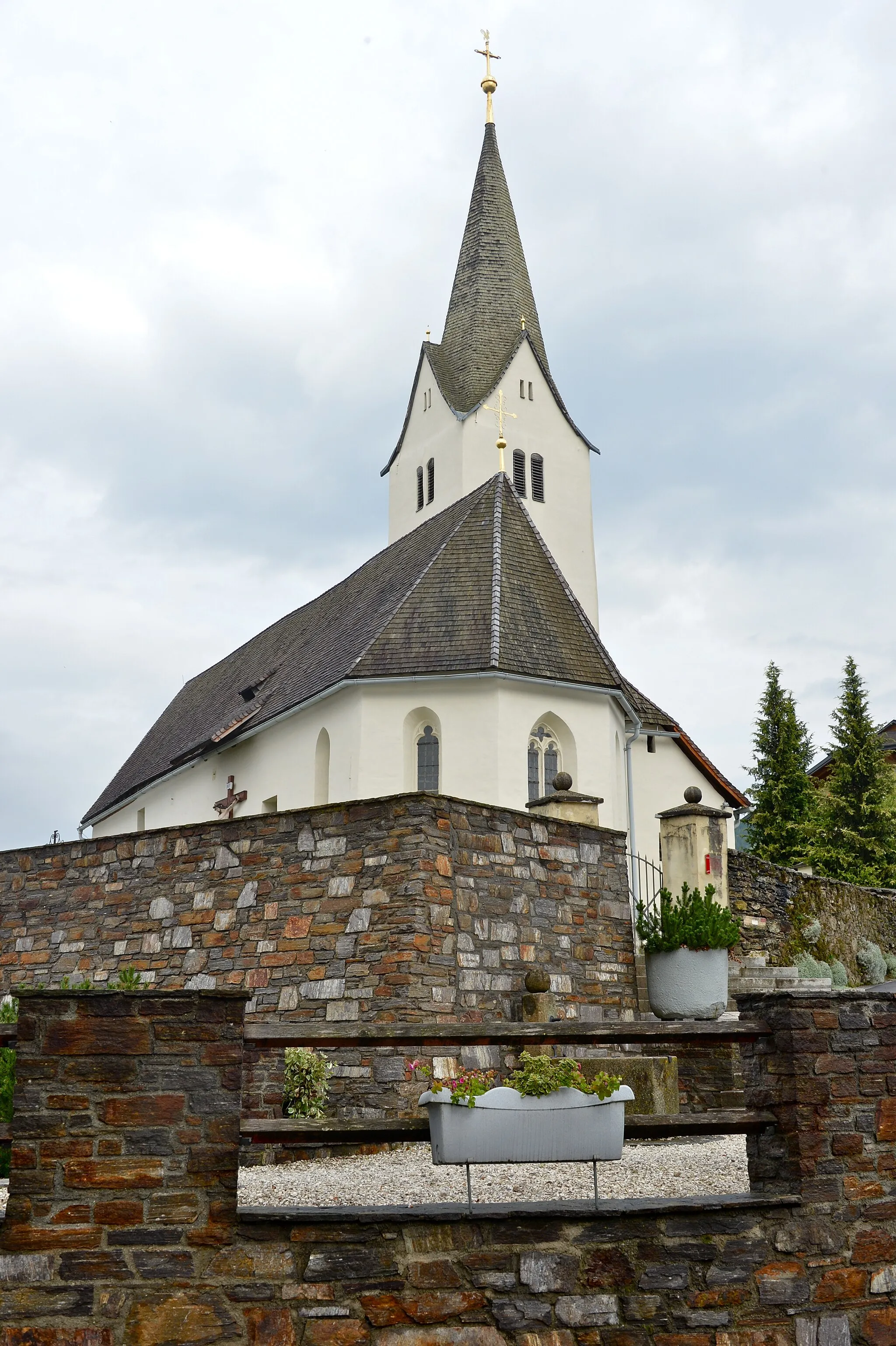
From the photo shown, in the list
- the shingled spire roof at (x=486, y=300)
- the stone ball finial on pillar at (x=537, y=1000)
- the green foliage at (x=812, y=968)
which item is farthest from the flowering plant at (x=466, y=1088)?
the shingled spire roof at (x=486, y=300)

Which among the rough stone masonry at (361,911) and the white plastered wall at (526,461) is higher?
the white plastered wall at (526,461)

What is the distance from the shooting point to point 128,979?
12492 millimetres

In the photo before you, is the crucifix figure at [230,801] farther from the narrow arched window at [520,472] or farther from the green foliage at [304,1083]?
the green foliage at [304,1083]

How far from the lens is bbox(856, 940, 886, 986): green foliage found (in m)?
24.1

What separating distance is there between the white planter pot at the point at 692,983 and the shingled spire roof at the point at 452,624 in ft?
27.4

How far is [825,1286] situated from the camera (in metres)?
5.81

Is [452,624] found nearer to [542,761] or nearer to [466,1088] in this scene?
[542,761]

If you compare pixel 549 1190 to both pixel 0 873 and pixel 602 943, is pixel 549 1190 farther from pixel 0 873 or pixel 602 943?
pixel 0 873

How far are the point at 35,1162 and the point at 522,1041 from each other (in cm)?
221

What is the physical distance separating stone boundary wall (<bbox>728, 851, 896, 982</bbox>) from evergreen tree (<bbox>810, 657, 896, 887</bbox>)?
32.6 ft

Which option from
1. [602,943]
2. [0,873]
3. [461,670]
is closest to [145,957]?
[0,873]

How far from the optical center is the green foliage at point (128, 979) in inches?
490

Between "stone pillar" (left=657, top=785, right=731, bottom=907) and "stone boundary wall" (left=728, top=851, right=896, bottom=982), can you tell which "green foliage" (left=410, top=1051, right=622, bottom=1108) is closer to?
"stone pillar" (left=657, top=785, right=731, bottom=907)

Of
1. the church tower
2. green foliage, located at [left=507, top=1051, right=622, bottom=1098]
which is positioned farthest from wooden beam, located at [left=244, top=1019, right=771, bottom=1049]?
the church tower
